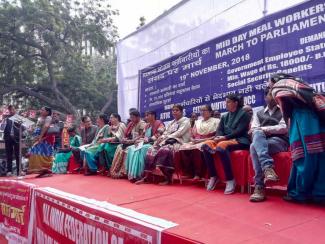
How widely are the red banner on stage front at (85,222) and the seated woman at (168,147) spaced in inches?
49.6

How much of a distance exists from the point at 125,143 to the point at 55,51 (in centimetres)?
1116

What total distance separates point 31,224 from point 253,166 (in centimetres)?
259

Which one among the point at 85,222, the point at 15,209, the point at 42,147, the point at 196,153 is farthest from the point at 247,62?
the point at 42,147

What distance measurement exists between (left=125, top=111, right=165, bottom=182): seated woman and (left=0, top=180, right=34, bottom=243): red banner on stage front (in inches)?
51.4

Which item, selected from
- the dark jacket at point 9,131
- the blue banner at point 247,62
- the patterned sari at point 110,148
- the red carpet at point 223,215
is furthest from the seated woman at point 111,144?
the dark jacket at point 9,131

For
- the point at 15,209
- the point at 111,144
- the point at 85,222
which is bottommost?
the point at 15,209

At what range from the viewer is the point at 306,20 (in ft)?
12.5

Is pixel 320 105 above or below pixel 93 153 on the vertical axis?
above

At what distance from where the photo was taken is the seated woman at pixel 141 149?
15.4 ft

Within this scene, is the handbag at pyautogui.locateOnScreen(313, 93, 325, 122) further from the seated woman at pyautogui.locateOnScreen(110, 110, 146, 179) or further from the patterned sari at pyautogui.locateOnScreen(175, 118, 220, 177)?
the seated woman at pyautogui.locateOnScreen(110, 110, 146, 179)

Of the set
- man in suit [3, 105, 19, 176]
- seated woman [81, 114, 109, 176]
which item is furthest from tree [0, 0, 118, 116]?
seated woman [81, 114, 109, 176]

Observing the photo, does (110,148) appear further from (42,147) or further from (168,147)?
(42,147)

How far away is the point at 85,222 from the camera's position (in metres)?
2.85

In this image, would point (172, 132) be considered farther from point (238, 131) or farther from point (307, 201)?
point (307, 201)
